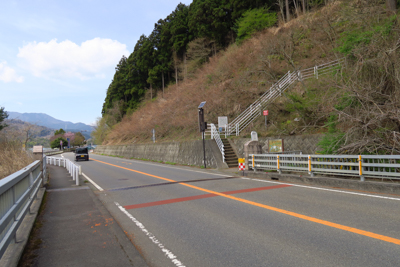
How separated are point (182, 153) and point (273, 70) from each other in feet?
39.2

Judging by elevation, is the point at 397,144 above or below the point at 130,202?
A: above

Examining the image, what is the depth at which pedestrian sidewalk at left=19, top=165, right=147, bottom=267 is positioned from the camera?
4.07 meters

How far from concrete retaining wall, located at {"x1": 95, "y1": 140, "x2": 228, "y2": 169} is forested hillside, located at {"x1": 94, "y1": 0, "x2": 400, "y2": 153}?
2.98 m

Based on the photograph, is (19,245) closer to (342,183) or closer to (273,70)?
(342,183)

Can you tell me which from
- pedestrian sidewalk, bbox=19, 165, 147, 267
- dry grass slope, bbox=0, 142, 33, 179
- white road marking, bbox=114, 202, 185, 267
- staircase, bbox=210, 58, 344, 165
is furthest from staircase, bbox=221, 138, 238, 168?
white road marking, bbox=114, 202, 185, 267

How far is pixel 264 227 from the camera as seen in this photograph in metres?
5.29

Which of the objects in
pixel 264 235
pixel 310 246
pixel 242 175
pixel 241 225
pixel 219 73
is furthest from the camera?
pixel 219 73

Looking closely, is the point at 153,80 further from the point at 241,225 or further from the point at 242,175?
the point at 241,225

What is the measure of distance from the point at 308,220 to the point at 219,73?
3047 cm

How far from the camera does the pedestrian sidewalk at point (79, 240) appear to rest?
4066 millimetres

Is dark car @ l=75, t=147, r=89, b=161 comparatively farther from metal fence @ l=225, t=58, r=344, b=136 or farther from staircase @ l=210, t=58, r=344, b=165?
metal fence @ l=225, t=58, r=344, b=136

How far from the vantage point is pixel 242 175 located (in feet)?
45.4

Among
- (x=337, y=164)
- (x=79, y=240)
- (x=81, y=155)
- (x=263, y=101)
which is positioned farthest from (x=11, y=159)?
(x=81, y=155)

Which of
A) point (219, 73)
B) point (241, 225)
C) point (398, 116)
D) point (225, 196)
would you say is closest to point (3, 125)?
point (219, 73)
